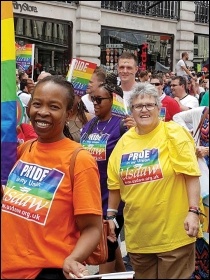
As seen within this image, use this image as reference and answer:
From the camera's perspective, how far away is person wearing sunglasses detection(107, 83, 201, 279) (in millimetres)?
3416

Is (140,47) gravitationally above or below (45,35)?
below

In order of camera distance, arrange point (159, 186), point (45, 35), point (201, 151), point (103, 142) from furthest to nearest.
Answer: point (45, 35) → point (103, 142) → point (159, 186) → point (201, 151)

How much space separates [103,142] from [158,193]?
1137 mm

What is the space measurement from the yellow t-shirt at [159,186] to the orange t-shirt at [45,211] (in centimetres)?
94

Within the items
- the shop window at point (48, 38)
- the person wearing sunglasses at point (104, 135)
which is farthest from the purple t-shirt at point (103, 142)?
the shop window at point (48, 38)

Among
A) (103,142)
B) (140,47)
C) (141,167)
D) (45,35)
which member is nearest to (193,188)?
(141,167)

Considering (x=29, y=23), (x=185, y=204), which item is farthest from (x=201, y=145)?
(x=29, y=23)

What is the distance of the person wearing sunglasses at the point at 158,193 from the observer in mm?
3416

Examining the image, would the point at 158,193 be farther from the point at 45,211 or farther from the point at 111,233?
the point at 45,211

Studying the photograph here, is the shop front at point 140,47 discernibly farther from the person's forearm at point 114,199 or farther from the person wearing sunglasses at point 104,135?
the person's forearm at point 114,199

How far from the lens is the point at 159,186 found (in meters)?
3.43

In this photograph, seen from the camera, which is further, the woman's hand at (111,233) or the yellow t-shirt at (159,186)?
the woman's hand at (111,233)

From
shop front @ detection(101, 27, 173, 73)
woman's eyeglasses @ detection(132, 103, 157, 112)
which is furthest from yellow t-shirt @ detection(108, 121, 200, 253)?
shop front @ detection(101, 27, 173, 73)

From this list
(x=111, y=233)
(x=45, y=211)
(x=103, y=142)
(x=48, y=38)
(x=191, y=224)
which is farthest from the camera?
(x=48, y=38)
